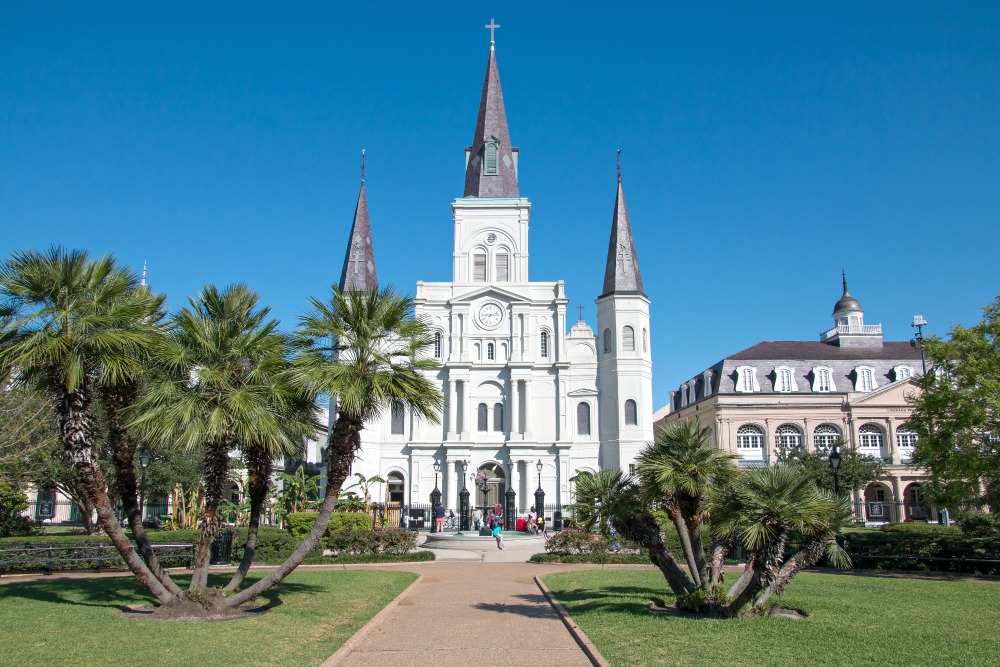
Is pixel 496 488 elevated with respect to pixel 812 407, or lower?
lower

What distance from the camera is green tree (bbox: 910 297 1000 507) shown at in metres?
22.8

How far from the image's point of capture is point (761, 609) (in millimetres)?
12688

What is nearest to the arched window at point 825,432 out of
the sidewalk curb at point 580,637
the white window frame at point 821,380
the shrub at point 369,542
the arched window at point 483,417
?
the white window frame at point 821,380

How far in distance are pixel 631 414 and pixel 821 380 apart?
19.0 meters

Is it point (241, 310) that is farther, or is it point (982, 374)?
point (982, 374)

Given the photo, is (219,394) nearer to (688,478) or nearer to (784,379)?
(688,478)

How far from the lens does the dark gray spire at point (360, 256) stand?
5624 centimetres

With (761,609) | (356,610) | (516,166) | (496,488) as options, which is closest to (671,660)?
(761,609)

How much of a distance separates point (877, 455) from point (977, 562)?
43098 mm

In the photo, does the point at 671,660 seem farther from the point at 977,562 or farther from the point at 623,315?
the point at 623,315

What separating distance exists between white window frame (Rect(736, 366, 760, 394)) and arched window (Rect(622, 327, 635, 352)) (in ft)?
42.2

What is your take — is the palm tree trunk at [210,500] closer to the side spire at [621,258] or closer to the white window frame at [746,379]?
the side spire at [621,258]

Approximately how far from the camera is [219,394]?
13633 millimetres

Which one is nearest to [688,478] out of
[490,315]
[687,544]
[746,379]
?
[687,544]
